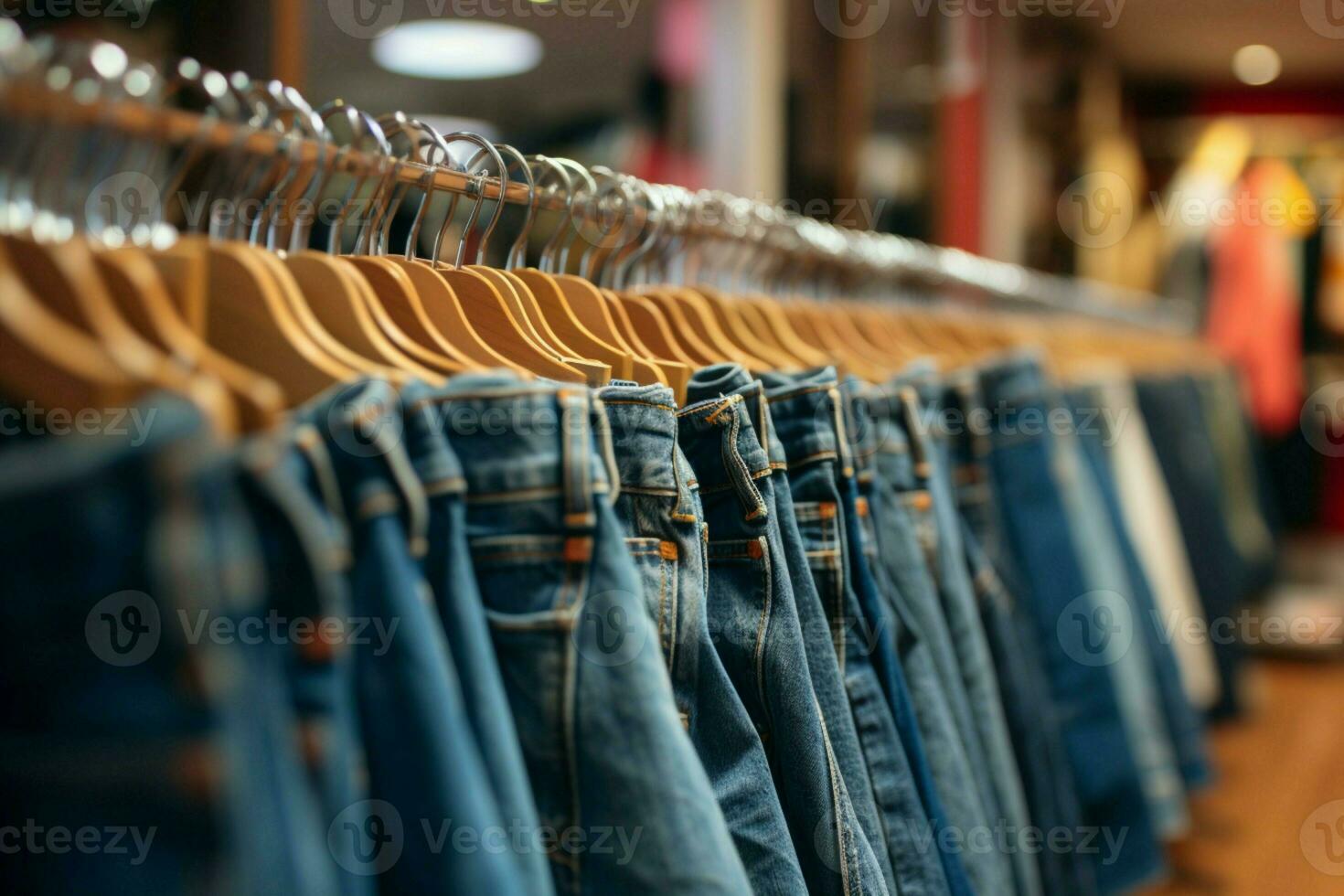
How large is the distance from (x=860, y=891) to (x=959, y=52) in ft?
13.5

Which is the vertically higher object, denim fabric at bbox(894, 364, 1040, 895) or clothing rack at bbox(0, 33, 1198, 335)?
clothing rack at bbox(0, 33, 1198, 335)

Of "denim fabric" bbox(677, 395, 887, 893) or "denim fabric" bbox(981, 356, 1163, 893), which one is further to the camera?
Result: "denim fabric" bbox(981, 356, 1163, 893)

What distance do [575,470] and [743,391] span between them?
280 millimetres

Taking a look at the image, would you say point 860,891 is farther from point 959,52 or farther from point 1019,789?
point 959,52

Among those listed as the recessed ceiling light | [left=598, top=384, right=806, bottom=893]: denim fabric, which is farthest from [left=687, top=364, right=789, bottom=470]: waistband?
the recessed ceiling light

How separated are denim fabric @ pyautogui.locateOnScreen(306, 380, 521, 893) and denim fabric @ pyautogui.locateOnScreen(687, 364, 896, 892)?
0.37 meters

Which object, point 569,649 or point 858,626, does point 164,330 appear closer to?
point 569,649

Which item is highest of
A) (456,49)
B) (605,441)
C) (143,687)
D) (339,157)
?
(456,49)

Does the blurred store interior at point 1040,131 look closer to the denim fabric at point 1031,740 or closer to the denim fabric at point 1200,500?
the denim fabric at point 1200,500

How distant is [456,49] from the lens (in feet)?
Answer: 7.74

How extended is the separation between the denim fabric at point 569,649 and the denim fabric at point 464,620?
19 mm

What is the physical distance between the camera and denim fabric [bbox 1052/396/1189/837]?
159cm

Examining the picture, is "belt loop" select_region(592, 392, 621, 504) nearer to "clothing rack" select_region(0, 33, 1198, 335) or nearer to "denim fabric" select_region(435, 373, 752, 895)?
"denim fabric" select_region(435, 373, 752, 895)

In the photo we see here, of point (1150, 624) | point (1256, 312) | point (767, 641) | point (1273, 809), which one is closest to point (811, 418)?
point (767, 641)
